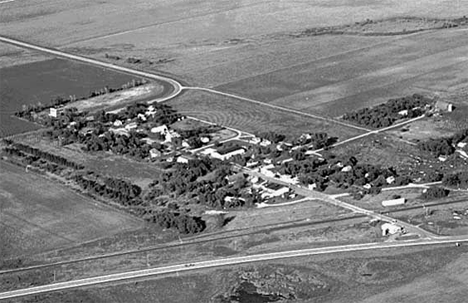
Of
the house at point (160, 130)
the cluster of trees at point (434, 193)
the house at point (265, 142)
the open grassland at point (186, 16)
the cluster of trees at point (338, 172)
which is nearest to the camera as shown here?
the cluster of trees at point (434, 193)

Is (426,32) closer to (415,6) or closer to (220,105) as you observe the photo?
(415,6)

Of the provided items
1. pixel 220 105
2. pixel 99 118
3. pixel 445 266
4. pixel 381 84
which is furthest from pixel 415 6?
pixel 445 266

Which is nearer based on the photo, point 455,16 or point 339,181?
point 339,181

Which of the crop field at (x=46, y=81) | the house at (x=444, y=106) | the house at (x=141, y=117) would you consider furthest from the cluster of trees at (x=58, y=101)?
the house at (x=444, y=106)

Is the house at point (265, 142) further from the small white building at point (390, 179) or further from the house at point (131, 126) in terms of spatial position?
the small white building at point (390, 179)

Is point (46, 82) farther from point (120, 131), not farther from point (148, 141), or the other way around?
point (148, 141)
